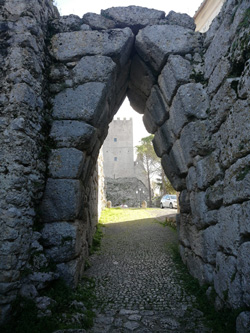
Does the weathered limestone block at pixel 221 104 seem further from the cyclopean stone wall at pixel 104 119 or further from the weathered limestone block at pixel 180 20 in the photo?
the weathered limestone block at pixel 180 20

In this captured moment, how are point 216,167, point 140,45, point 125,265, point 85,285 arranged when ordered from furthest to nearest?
point 125,265
point 140,45
point 85,285
point 216,167

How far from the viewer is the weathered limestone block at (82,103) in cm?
352

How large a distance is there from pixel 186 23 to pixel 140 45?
91 centimetres

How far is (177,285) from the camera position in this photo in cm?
370

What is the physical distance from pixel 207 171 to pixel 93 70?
7.37 ft

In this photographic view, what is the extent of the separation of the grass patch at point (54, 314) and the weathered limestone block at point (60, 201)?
825 millimetres

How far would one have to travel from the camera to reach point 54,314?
8.63ft

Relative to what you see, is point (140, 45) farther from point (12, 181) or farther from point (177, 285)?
point (177, 285)

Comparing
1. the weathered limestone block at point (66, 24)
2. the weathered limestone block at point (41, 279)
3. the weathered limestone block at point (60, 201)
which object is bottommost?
the weathered limestone block at point (41, 279)

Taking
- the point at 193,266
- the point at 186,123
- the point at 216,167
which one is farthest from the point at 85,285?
the point at 186,123

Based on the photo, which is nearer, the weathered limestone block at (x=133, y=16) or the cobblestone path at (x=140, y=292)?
the cobblestone path at (x=140, y=292)

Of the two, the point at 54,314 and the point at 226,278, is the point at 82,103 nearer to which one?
the point at 54,314

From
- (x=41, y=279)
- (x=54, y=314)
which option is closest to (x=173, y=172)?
(x=41, y=279)

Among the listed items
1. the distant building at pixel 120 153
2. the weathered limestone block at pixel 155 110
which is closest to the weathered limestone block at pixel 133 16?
the weathered limestone block at pixel 155 110
